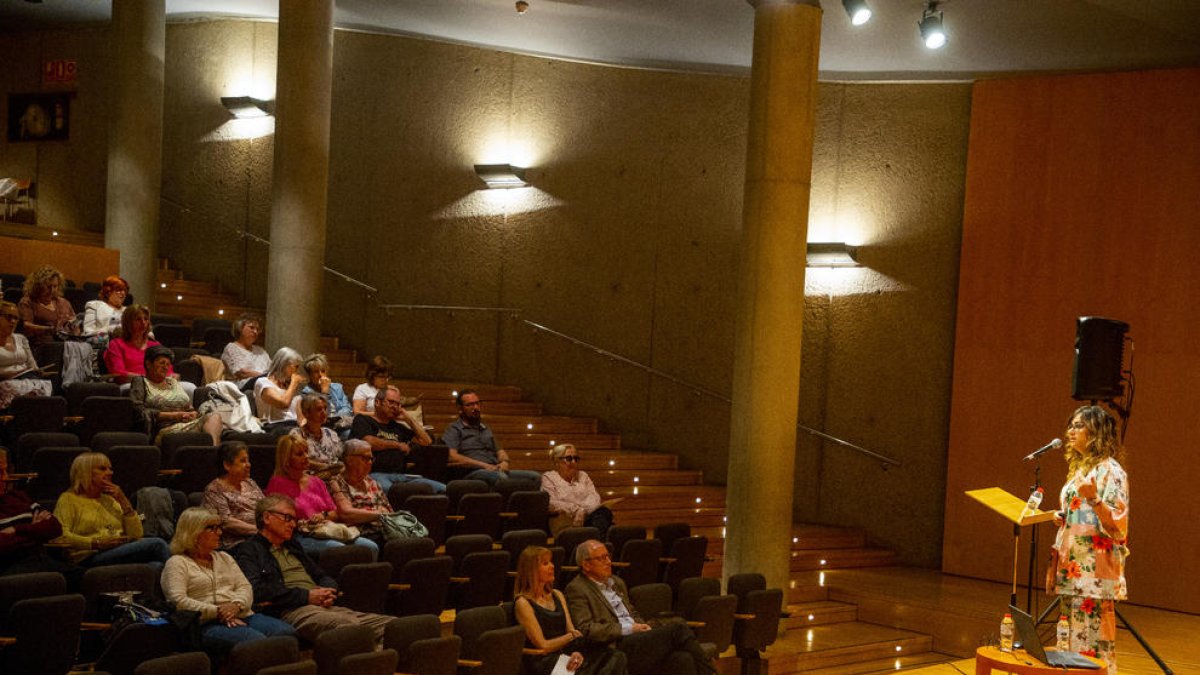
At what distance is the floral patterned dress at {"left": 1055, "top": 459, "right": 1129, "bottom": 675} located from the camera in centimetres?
486

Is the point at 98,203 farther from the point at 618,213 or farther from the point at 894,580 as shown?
the point at 894,580

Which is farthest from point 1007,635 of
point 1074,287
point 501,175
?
point 501,175

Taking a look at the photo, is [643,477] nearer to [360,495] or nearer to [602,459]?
[602,459]

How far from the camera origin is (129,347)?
21.5 ft

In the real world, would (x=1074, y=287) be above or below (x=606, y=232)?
below

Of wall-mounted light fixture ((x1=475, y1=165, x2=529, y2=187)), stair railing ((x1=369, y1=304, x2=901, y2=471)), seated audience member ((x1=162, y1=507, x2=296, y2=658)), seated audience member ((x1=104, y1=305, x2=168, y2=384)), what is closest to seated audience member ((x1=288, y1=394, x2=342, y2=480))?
seated audience member ((x1=104, y1=305, x2=168, y2=384))

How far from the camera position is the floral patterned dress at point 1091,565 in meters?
4.86

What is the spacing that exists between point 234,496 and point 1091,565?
3.43 meters

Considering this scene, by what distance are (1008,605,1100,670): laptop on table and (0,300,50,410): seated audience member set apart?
4.54 m

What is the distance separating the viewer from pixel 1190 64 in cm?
810

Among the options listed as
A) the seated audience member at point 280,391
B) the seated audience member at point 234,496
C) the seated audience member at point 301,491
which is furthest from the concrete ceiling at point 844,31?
the seated audience member at point 234,496

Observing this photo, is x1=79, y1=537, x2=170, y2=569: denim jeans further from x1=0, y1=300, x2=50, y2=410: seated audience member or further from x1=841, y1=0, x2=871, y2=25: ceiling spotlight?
x1=841, y1=0, x2=871, y2=25: ceiling spotlight

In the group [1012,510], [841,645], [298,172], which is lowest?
[841,645]

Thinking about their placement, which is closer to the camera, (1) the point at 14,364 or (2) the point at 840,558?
(1) the point at 14,364
